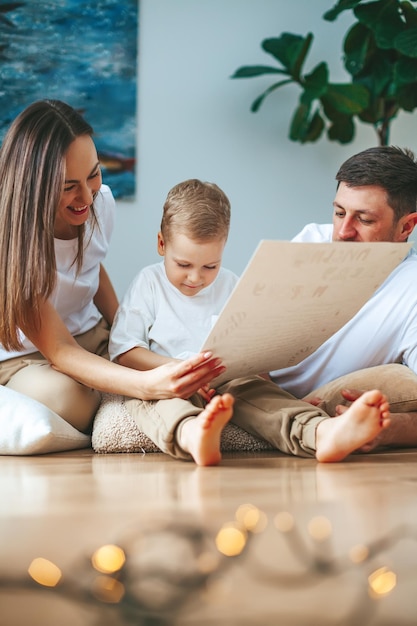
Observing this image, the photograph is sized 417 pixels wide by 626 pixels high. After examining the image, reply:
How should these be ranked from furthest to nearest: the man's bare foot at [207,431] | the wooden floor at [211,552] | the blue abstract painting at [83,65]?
1. the blue abstract painting at [83,65]
2. the man's bare foot at [207,431]
3. the wooden floor at [211,552]

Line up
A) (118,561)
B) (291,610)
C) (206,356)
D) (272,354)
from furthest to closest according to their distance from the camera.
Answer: (272,354), (206,356), (118,561), (291,610)

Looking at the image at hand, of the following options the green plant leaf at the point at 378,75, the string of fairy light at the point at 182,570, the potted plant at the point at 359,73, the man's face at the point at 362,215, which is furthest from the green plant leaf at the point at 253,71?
the string of fairy light at the point at 182,570

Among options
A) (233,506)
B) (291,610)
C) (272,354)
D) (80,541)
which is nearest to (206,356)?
(272,354)

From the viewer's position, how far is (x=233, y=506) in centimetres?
117

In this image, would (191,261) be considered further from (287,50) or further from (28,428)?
(287,50)

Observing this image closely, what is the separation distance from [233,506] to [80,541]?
28 cm

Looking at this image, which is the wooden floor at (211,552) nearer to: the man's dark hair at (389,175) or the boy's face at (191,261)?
the boy's face at (191,261)

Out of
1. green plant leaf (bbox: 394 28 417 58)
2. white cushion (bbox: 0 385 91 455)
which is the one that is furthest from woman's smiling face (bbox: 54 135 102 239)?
green plant leaf (bbox: 394 28 417 58)

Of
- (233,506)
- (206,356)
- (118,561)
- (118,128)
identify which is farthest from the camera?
(118,128)

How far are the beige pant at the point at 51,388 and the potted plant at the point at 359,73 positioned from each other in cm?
229

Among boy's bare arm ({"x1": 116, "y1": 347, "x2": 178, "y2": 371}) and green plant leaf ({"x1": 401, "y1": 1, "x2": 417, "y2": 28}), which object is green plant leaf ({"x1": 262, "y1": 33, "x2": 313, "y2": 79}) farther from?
boy's bare arm ({"x1": 116, "y1": 347, "x2": 178, "y2": 371})

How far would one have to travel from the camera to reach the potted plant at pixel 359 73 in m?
3.62

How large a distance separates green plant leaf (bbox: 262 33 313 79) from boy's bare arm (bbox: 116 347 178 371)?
8.04 feet

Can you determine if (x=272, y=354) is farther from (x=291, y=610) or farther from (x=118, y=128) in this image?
(x=118, y=128)
